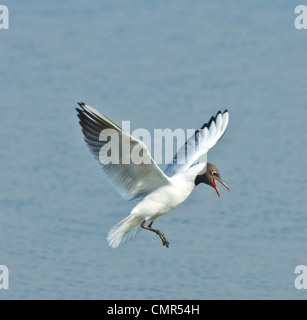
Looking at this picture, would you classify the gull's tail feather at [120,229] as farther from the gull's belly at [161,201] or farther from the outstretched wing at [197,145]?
the outstretched wing at [197,145]

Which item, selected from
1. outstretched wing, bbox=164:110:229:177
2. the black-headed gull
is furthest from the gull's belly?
outstretched wing, bbox=164:110:229:177

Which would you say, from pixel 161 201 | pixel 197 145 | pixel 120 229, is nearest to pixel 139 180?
pixel 161 201

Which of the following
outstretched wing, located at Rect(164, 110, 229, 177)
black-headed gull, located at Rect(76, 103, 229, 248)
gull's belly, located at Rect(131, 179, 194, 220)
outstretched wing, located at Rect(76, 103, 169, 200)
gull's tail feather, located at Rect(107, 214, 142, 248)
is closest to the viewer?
outstretched wing, located at Rect(76, 103, 169, 200)

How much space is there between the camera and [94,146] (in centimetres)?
745

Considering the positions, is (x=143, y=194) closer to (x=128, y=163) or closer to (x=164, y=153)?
(x=128, y=163)

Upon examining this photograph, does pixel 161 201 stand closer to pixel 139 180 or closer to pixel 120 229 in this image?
pixel 139 180

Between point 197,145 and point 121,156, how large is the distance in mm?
1429

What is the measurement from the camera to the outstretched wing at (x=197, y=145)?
329 inches

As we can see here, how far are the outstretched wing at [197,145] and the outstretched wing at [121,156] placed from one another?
666 mm

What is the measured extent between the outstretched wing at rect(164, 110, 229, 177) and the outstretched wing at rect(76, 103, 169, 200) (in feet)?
2.18

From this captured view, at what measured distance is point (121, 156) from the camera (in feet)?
24.1

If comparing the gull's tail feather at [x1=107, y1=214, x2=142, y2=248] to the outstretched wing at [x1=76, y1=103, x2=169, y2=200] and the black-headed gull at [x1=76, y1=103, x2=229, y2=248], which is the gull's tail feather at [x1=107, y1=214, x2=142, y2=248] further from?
the outstretched wing at [x1=76, y1=103, x2=169, y2=200]

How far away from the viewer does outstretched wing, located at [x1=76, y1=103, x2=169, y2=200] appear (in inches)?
282

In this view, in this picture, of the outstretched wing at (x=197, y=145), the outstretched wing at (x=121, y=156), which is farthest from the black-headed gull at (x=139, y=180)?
the outstretched wing at (x=197, y=145)
